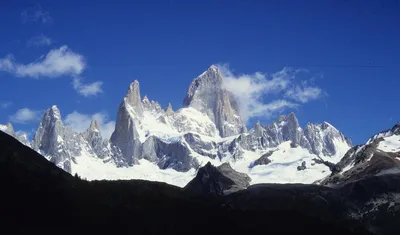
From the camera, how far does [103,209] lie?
326ft

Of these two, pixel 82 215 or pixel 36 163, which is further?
pixel 36 163

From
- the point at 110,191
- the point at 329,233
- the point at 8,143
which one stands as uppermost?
the point at 8,143

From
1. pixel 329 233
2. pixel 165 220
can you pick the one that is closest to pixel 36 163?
pixel 165 220

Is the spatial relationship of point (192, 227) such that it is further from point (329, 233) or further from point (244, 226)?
point (329, 233)

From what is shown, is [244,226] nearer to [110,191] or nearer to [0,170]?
[110,191]

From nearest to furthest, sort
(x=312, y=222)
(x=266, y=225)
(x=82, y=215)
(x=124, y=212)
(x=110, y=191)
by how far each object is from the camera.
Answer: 1. (x=82, y=215)
2. (x=124, y=212)
3. (x=110, y=191)
4. (x=266, y=225)
5. (x=312, y=222)

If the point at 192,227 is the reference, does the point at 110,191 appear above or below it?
above

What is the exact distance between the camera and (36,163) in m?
105

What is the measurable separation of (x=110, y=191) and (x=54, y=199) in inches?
711

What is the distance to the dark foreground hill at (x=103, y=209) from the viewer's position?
90000 mm

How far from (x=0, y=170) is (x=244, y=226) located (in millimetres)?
46148

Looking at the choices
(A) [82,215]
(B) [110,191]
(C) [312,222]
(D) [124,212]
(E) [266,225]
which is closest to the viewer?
(A) [82,215]

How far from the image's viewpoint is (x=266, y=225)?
120500mm

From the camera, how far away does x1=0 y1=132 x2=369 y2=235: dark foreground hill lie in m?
90.0
